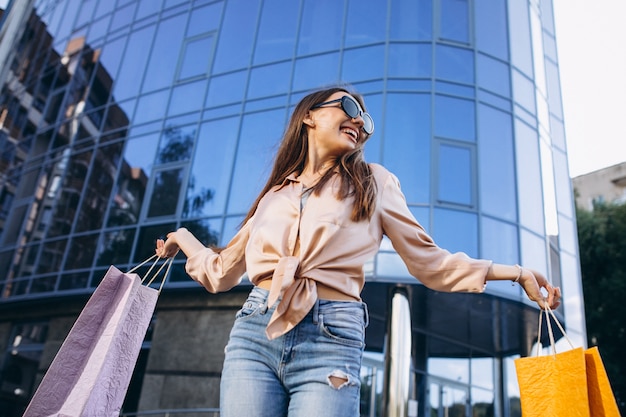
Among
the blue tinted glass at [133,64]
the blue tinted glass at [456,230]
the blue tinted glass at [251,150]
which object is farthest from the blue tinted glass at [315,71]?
the blue tinted glass at [133,64]

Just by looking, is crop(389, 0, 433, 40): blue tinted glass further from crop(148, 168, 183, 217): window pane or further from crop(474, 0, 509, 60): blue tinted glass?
crop(148, 168, 183, 217): window pane

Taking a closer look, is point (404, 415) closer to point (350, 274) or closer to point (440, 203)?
point (440, 203)

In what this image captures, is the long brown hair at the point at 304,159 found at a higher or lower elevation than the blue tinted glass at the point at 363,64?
lower

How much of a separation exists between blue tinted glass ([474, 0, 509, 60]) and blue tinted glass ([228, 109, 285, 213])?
478 centimetres

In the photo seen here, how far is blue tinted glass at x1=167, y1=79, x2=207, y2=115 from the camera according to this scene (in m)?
13.1

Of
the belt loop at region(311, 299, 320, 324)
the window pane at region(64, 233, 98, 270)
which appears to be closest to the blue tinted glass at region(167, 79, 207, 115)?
the window pane at region(64, 233, 98, 270)

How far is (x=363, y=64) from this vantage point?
11.4 metres

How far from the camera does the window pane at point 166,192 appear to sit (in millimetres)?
12156

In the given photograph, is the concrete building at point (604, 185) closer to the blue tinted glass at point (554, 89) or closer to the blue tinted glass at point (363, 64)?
the blue tinted glass at point (554, 89)

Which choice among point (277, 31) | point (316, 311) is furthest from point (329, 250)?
point (277, 31)

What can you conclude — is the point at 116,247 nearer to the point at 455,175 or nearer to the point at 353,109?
the point at 455,175

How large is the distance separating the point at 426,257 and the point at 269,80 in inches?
429

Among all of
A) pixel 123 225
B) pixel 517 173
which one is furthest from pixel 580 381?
pixel 123 225

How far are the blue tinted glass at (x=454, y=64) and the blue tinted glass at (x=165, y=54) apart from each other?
6904 mm
